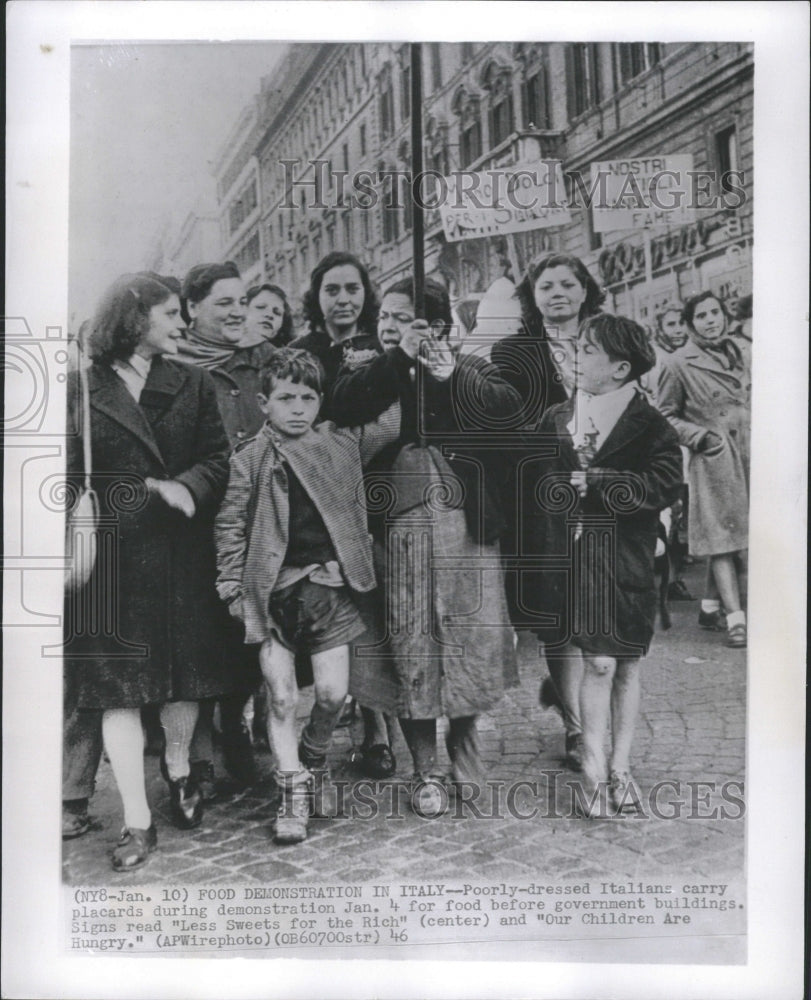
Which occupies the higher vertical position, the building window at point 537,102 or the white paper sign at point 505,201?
the building window at point 537,102

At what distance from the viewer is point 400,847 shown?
19.5 ft

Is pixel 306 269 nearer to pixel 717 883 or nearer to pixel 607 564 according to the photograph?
pixel 607 564

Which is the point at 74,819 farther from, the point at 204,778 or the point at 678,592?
the point at 678,592

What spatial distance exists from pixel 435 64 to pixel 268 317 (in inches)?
51.5

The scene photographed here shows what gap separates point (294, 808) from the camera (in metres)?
5.99

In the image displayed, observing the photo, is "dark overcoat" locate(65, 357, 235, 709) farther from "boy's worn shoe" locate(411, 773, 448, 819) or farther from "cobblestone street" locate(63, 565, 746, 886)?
"boy's worn shoe" locate(411, 773, 448, 819)

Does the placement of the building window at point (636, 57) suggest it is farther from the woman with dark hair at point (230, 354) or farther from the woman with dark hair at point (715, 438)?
the woman with dark hair at point (230, 354)

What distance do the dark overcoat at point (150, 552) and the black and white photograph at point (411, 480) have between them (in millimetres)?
14

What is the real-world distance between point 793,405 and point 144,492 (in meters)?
2.84

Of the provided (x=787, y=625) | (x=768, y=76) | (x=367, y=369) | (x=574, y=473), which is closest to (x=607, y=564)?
(x=574, y=473)

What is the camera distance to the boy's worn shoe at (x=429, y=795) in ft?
19.6

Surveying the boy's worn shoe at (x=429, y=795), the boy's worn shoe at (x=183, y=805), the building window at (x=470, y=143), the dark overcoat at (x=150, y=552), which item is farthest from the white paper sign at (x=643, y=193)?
the boy's worn shoe at (x=183, y=805)

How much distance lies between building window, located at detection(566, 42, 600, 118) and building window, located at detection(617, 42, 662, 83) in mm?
117

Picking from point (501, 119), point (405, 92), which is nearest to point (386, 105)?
point (405, 92)
